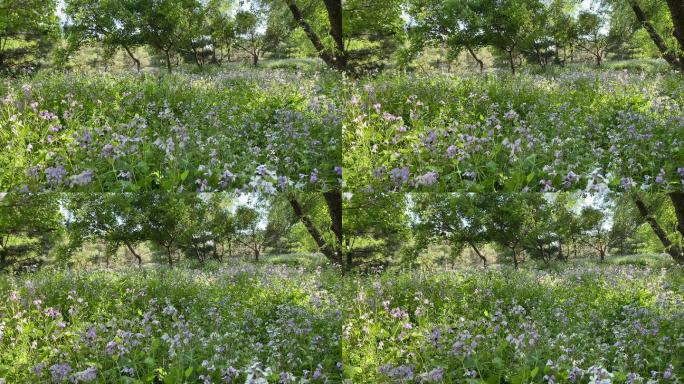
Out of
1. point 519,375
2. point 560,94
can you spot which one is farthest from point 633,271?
point 560,94

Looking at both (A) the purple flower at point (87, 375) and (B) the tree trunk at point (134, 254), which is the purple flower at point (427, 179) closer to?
(B) the tree trunk at point (134, 254)

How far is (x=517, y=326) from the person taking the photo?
450 centimetres

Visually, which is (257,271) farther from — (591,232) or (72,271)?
(591,232)

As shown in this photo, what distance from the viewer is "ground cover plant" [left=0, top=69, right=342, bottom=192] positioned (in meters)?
4.92

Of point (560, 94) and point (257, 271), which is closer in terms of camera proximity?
→ point (257, 271)

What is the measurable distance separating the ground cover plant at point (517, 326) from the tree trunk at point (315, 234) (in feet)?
1.03

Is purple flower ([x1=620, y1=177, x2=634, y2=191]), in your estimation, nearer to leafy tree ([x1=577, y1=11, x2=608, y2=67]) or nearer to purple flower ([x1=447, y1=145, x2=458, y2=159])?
purple flower ([x1=447, y1=145, x2=458, y2=159])

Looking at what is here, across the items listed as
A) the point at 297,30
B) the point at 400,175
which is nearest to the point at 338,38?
the point at 297,30

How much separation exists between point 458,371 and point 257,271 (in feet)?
6.51

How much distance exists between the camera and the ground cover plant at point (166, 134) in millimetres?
4918

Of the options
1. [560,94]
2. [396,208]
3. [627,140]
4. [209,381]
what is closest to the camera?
[209,381]

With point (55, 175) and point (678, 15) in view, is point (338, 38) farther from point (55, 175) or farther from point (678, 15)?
point (678, 15)

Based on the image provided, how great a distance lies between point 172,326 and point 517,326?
303 cm

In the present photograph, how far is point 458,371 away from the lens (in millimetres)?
4430
